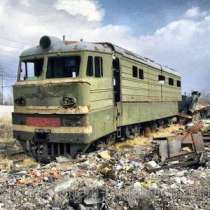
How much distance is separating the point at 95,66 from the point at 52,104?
1.59m

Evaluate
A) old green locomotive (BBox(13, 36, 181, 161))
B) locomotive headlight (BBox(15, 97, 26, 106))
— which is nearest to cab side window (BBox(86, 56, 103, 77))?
old green locomotive (BBox(13, 36, 181, 161))

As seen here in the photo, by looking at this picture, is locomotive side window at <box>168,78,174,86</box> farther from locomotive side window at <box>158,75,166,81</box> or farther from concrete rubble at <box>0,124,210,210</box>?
concrete rubble at <box>0,124,210,210</box>

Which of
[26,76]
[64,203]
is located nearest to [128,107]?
[26,76]

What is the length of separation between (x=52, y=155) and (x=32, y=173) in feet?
5.94

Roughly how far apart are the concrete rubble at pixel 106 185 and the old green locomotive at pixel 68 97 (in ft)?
2.39

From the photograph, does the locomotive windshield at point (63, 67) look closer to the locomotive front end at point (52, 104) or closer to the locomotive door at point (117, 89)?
the locomotive front end at point (52, 104)

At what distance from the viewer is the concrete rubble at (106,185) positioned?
7160 mm

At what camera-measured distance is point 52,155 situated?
36.0 feet

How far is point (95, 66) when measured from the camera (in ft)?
36.8

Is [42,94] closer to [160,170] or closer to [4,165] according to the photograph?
[4,165]

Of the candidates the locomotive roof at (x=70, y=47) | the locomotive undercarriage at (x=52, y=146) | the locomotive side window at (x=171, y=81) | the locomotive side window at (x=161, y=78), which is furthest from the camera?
the locomotive side window at (x=171, y=81)

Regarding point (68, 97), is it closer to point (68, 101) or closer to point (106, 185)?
point (68, 101)

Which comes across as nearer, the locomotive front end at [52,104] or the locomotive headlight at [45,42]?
the locomotive front end at [52,104]

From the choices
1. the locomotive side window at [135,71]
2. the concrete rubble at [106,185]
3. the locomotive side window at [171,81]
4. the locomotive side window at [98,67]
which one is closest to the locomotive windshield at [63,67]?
the locomotive side window at [98,67]
